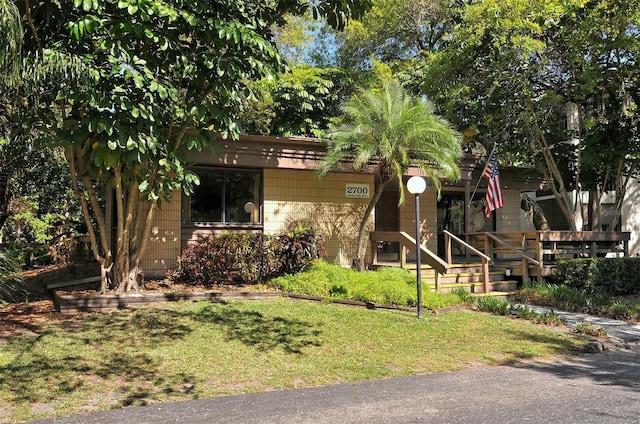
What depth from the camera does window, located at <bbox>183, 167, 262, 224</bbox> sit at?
478 inches

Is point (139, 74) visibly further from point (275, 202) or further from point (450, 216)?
point (450, 216)

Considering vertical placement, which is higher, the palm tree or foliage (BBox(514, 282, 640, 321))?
the palm tree

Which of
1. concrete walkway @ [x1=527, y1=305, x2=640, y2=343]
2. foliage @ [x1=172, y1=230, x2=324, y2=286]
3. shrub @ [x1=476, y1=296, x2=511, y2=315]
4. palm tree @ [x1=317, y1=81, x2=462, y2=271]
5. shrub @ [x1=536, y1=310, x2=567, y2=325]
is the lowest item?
concrete walkway @ [x1=527, y1=305, x2=640, y2=343]

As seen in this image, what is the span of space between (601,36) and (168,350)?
42.9ft

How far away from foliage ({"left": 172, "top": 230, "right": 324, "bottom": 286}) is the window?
2.84 feet

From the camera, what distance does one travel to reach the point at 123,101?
22.4 feet

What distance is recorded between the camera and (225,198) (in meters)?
12.4

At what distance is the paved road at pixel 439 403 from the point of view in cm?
467

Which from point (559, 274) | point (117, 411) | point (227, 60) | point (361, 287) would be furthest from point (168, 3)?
point (559, 274)

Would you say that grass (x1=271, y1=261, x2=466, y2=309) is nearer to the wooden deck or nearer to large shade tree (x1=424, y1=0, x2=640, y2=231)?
the wooden deck

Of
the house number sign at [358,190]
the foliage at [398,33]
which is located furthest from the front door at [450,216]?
the foliage at [398,33]

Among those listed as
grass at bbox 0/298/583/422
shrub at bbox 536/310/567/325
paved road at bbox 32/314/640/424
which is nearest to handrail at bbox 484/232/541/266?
shrub at bbox 536/310/567/325

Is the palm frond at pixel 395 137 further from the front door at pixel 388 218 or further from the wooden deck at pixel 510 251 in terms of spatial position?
the front door at pixel 388 218

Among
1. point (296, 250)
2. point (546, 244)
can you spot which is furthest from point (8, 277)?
point (546, 244)
